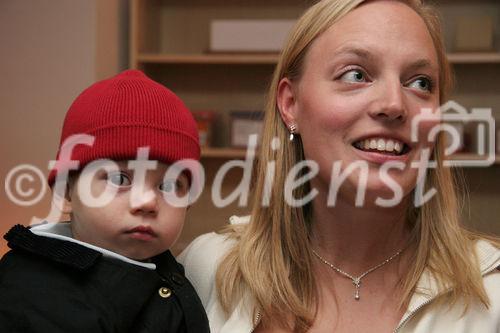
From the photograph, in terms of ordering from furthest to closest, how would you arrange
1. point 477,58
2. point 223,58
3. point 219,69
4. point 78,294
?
1. point 219,69
2. point 223,58
3. point 477,58
4. point 78,294

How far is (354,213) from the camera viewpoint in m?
1.38

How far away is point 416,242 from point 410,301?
17cm

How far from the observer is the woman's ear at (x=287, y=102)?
58.7 inches

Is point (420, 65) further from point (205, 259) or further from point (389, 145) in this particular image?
point (205, 259)

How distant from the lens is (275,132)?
1533 millimetres

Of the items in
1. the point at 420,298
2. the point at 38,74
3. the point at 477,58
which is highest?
the point at 477,58

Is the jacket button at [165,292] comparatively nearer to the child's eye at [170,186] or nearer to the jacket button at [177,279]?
the jacket button at [177,279]

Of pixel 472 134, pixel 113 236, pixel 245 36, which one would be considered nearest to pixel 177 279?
pixel 113 236

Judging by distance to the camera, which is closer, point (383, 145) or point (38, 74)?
point (383, 145)

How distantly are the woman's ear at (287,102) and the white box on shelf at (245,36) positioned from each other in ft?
6.36

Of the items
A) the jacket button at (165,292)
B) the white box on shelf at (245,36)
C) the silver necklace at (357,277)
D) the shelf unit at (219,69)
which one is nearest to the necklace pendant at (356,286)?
the silver necklace at (357,277)

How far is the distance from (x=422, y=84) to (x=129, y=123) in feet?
1.85

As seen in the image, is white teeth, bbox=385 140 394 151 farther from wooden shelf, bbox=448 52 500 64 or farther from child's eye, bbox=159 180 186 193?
wooden shelf, bbox=448 52 500 64

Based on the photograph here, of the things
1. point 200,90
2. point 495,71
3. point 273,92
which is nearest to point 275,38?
point 200,90
